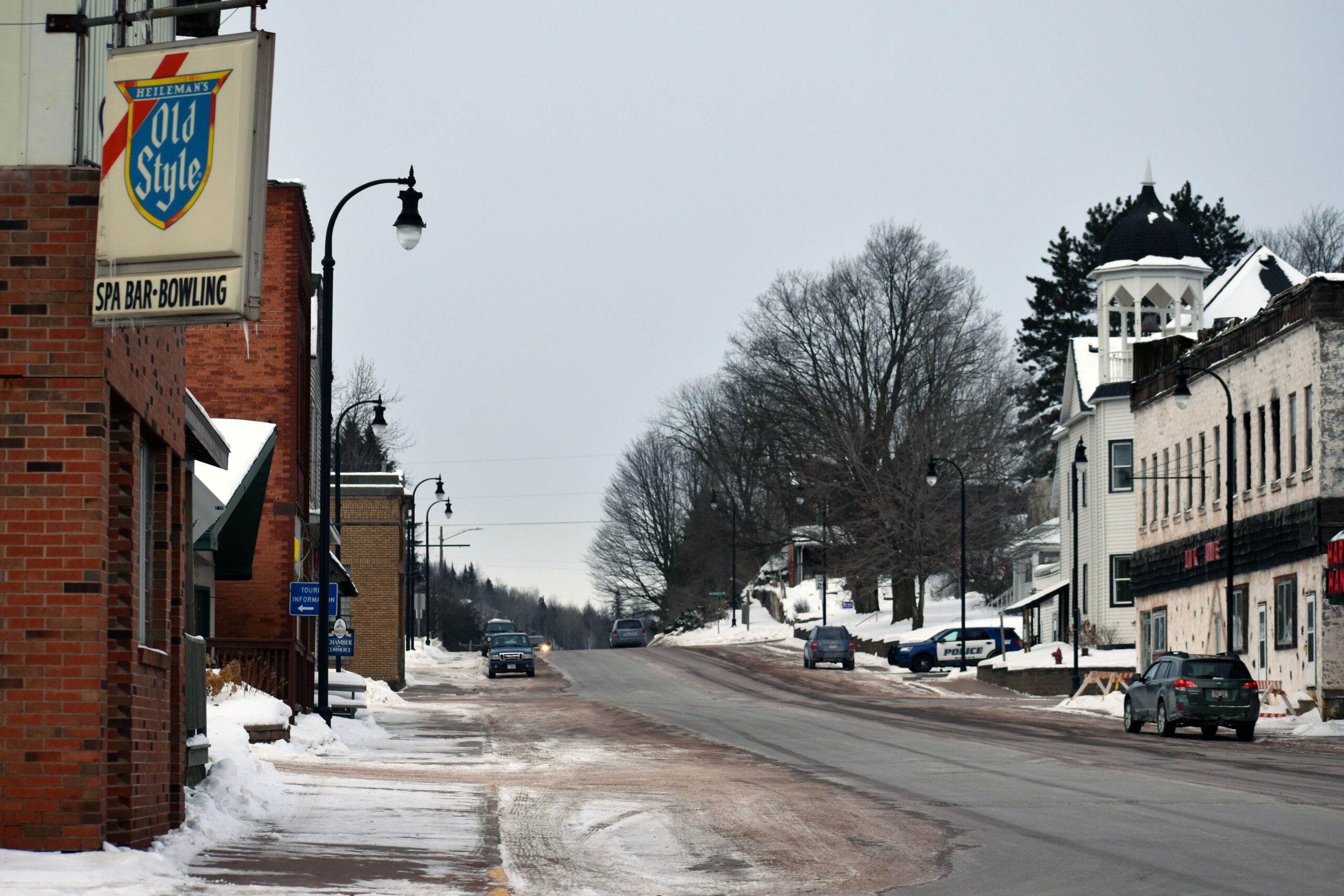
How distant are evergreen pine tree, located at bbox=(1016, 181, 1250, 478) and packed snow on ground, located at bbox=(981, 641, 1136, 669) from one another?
36.2 metres

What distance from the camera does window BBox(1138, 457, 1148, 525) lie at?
54.1 m

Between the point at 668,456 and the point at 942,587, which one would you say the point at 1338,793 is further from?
the point at 668,456

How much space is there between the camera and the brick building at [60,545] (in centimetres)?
1043

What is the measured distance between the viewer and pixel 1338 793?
753 inches

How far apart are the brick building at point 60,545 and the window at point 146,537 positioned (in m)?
1.40

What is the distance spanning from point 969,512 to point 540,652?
22.0 m

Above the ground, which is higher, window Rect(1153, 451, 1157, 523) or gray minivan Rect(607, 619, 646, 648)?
window Rect(1153, 451, 1157, 523)

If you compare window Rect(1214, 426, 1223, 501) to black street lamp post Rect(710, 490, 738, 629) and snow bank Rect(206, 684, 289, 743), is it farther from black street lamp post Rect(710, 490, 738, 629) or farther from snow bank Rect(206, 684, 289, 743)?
black street lamp post Rect(710, 490, 738, 629)

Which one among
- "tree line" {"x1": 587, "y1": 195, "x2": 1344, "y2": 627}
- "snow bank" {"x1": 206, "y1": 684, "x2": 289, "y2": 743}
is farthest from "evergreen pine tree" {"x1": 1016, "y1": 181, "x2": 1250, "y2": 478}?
"snow bank" {"x1": 206, "y1": 684, "x2": 289, "y2": 743}

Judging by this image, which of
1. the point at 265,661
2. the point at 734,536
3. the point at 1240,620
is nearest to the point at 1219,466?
the point at 1240,620

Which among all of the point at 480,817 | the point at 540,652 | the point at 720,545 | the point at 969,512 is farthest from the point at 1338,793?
the point at 720,545

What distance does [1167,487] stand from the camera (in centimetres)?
5188

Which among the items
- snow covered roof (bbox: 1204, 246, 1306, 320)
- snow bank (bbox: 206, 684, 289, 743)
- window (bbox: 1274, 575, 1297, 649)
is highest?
snow covered roof (bbox: 1204, 246, 1306, 320)

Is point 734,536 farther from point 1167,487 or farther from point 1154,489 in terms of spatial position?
point 1167,487
